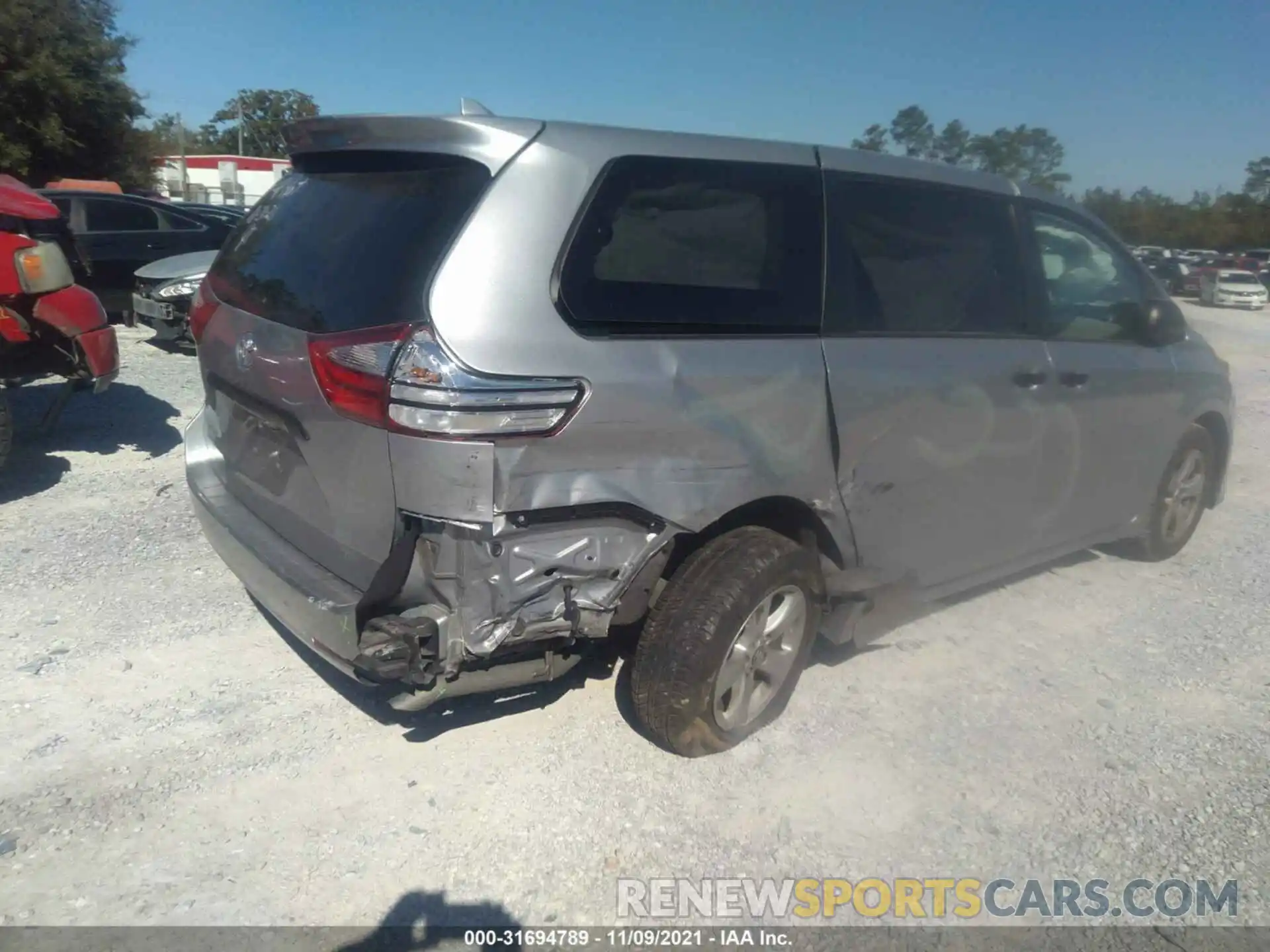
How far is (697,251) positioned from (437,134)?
2.76ft

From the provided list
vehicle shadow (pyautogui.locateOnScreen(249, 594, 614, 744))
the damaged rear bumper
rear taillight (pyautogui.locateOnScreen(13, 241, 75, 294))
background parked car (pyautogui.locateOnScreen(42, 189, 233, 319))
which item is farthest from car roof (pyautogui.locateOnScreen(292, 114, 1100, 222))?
background parked car (pyautogui.locateOnScreen(42, 189, 233, 319))

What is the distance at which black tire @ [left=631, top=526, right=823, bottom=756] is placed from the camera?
3.00 metres

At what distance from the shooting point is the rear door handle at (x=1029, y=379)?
3836 mm

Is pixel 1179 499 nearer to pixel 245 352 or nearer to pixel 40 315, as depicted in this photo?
pixel 245 352

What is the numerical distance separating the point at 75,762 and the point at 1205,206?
6002 centimetres

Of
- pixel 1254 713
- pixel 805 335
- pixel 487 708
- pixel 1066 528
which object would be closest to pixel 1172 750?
pixel 1254 713

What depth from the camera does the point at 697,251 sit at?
9.75 ft

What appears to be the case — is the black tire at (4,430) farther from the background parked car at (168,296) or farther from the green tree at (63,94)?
the green tree at (63,94)

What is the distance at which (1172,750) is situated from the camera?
351 centimetres

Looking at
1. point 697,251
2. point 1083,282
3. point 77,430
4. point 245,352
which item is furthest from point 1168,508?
point 77,430

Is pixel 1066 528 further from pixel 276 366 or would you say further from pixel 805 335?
pixel 276 366

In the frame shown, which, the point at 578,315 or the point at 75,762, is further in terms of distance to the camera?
the point at 75,762

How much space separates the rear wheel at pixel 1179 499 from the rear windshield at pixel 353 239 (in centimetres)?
412

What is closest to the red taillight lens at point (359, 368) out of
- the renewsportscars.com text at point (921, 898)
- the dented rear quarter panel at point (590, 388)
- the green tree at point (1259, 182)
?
the dented rear quarter panel at point (590, 388)
